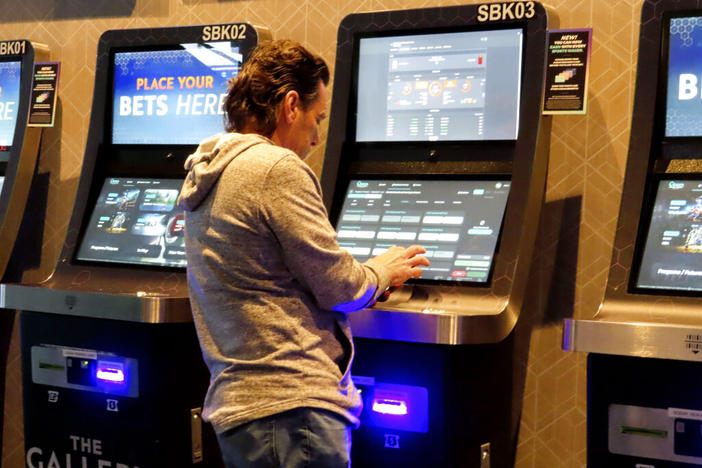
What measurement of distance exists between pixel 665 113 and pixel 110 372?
71.1 inches

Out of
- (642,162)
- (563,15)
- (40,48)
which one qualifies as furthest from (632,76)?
(40,48)

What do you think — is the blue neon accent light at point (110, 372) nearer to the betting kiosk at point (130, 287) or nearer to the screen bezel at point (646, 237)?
the betting kiosk at point (130, 287)

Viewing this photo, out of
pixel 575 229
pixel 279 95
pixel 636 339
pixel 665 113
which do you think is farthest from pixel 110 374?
pixel 665 113

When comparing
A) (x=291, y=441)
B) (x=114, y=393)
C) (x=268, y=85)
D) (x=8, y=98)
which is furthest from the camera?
(x=8, y=98)

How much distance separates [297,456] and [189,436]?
124cm

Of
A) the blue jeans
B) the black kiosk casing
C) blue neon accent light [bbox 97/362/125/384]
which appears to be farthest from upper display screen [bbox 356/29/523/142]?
the black kiosk casing

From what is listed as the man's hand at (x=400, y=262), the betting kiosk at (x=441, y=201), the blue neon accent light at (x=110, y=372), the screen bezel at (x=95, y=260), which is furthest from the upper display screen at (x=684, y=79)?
the blue neon accent light at (x=110, y=372)

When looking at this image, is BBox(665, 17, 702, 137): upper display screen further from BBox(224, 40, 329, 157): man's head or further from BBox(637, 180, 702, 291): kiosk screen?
BBox(224, 40, 329, 157): man's head

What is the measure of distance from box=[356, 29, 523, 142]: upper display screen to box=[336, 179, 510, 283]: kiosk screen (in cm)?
16

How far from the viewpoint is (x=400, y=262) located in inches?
90.9

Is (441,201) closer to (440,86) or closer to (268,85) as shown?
(440,86)

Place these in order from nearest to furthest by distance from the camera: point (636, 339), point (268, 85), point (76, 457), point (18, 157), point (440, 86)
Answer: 1. point (268, 85)
2. point (636, 339)
3. point (440, 86)
4. point (76, 457)
5. point (18, 157)

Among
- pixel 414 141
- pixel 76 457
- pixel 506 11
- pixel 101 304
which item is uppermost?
pixel 506 11

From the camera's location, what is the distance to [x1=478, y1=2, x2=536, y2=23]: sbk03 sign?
284 cm
